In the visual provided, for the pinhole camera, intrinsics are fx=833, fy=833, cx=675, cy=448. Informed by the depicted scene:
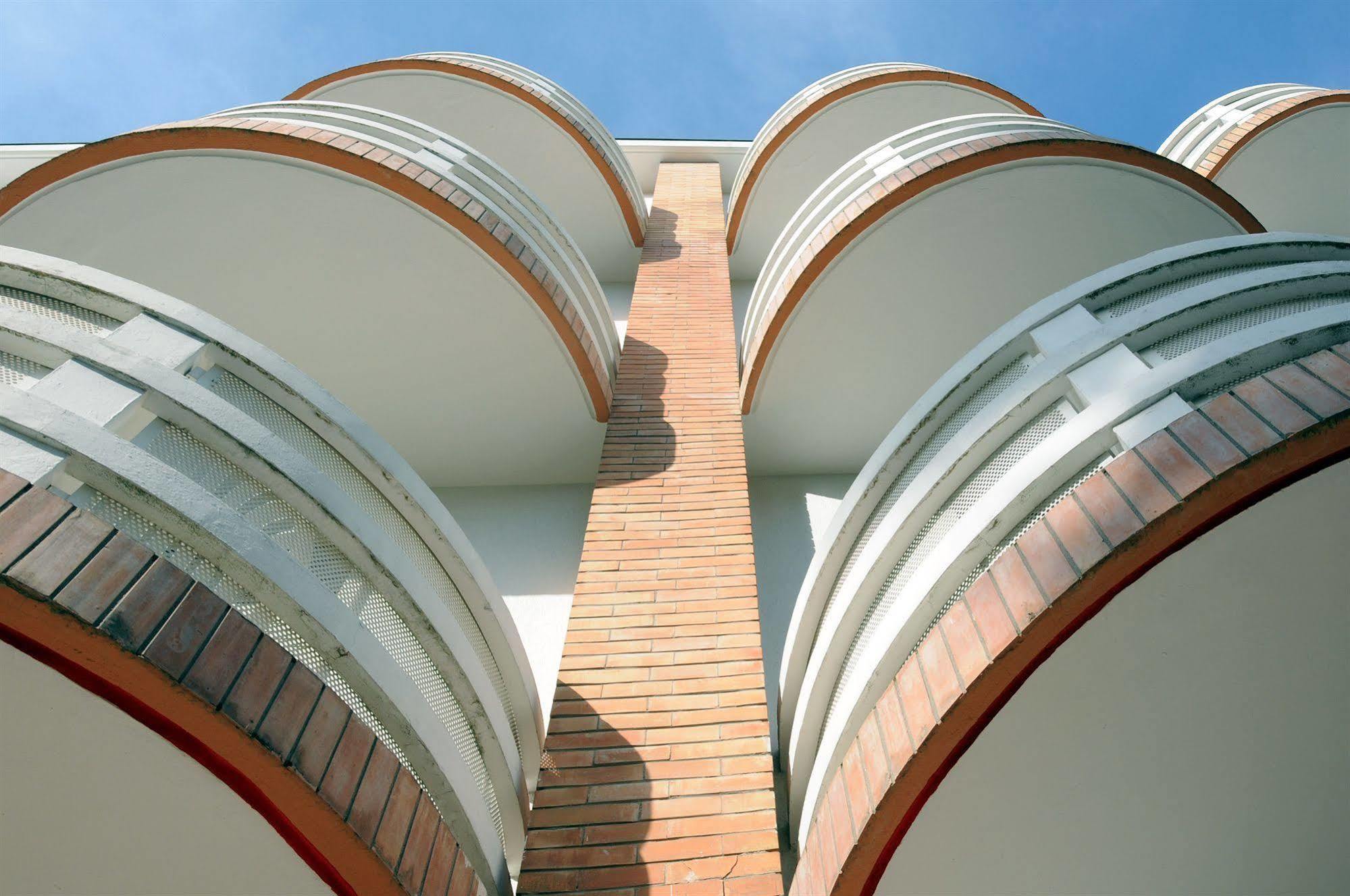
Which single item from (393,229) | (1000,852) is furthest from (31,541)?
(393,229)

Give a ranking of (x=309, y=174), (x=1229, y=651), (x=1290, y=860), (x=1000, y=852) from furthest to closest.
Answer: (x=309, y=174), (x=1290, y=860), (x=1000, y=852), (x=1229, y=651)

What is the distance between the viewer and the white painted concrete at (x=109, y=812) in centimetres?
212

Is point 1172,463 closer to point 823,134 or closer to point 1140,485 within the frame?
point 1140,485

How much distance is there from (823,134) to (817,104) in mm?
367

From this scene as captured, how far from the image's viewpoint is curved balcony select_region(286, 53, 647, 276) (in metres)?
10.0

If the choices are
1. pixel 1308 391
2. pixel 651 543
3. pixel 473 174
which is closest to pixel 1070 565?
pixel 1308 391

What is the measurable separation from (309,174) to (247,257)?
0.79 metres

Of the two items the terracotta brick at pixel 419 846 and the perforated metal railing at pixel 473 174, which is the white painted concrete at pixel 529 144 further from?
the terracotta brick at pixel 419 846

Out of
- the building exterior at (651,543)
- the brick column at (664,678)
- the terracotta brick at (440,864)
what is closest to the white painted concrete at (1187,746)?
the building exterior at (651,543)

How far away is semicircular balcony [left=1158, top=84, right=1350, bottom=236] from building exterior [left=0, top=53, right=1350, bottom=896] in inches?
193

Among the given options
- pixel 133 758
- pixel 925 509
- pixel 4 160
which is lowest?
pixel 133 758

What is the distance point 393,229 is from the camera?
18.5 ft

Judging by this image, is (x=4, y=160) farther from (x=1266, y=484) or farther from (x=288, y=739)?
(x=1266, y=484)

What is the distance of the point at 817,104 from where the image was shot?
1037 cm
